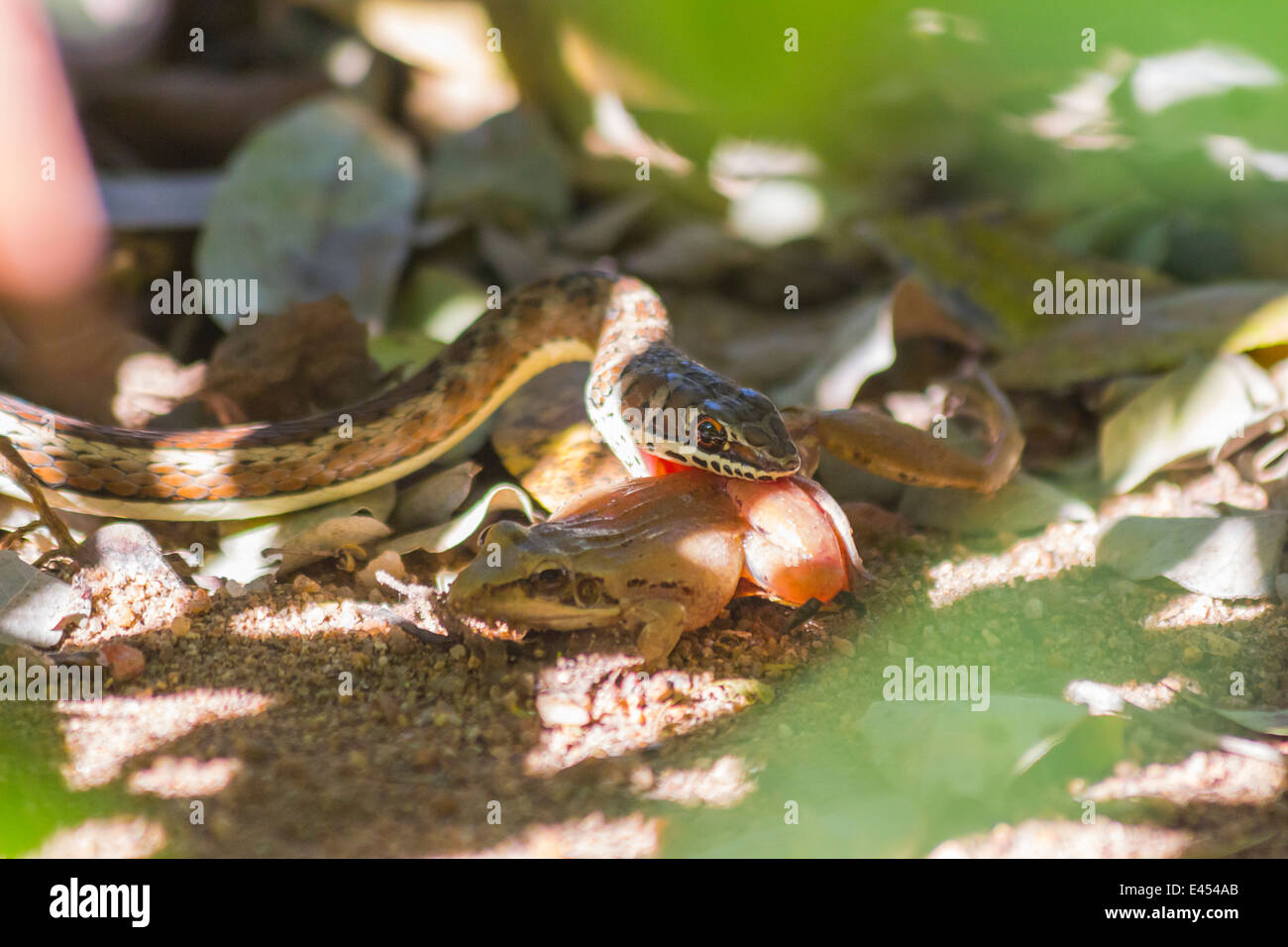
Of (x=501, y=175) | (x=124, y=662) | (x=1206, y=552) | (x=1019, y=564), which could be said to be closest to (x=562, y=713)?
(x=124, y=662)

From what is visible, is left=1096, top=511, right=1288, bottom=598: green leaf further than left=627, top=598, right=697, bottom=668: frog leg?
Yes

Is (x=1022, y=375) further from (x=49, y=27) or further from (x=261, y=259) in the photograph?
(x=49, y=27)

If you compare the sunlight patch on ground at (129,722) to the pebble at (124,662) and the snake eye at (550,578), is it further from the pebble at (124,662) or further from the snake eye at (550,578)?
the snake eye at (550,578)

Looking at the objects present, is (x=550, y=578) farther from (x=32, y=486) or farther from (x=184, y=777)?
(x=32, y=486)

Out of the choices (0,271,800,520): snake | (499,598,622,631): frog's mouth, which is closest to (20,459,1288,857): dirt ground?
(499,598,622,631): frog's mouth

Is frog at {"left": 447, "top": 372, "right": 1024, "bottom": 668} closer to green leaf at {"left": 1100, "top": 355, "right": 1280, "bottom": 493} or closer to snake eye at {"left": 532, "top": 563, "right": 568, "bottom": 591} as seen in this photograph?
snake eye at {"left": 532, "top": 563, "right": 568, "bottom": 591}

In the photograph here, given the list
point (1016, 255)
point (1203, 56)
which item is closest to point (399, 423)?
point (1016, 255)

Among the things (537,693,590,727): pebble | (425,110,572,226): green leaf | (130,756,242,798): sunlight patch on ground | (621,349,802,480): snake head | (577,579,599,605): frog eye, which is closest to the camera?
(130,756,242,798): sunlight patch on ground
